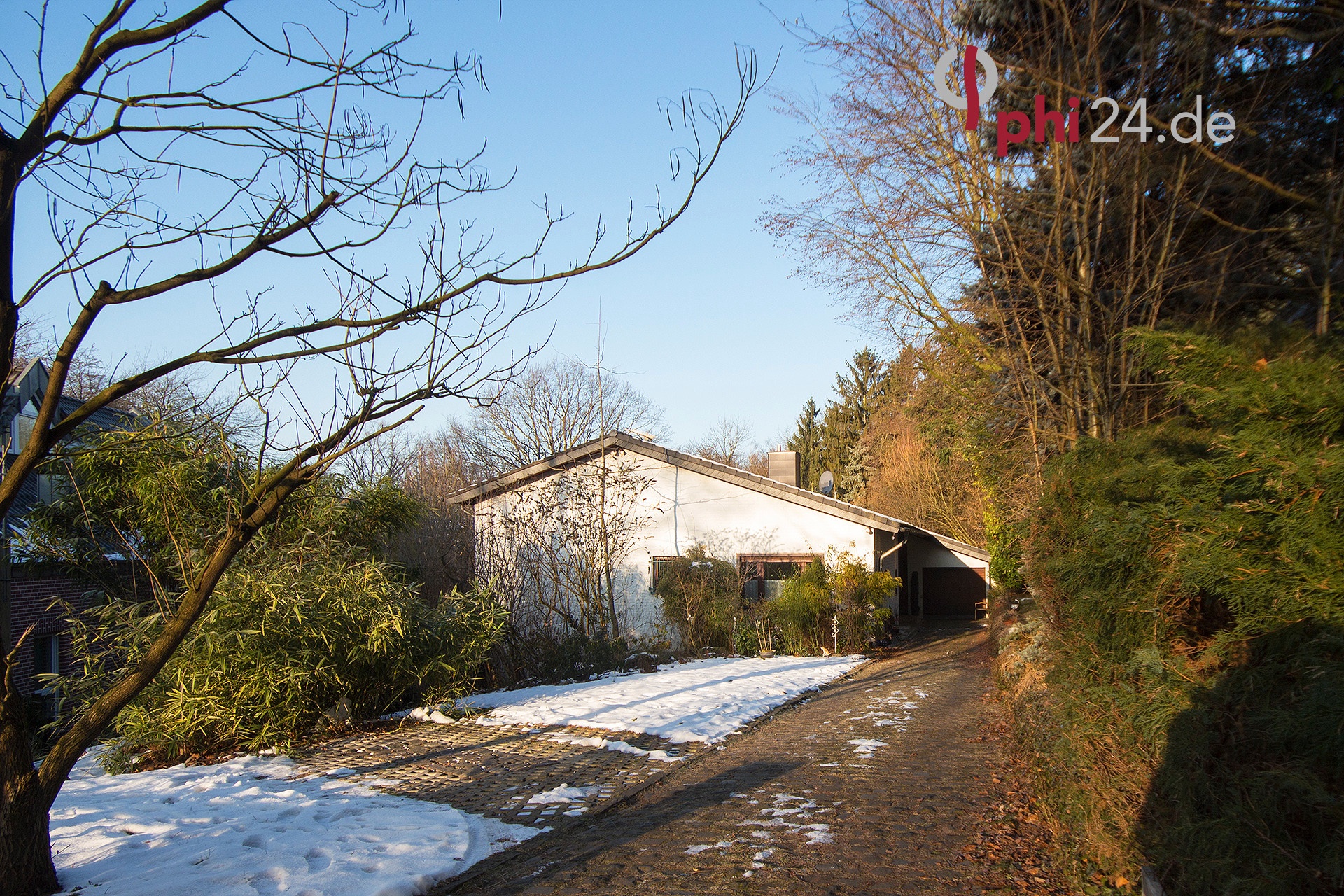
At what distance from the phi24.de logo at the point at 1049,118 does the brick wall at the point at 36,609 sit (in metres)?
15.0

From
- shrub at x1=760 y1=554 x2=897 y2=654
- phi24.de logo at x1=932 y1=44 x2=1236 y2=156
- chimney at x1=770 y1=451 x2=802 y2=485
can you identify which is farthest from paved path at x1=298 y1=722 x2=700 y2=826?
chimney at x1=770 y1=451 x2=802 y2=485

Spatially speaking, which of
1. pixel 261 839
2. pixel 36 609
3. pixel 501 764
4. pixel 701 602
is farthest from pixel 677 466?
pixel 261 839

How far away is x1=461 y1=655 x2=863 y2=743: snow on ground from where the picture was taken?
10000mm

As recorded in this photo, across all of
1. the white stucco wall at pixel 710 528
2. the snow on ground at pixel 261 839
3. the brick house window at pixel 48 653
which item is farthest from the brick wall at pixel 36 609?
the snow on ground at pixel 261 839

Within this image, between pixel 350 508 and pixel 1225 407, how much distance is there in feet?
40.4

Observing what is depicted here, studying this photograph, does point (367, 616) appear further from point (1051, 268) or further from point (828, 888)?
point (1051, 268)

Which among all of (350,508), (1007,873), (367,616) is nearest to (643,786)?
(1007,873)

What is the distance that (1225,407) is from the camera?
3604 millimetres

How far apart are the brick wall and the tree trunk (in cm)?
Answer: 1140

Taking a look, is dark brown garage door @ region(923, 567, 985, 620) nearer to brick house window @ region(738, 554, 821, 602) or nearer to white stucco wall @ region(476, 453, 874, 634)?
white stucco wall @ region(476, 453, 874, 634)

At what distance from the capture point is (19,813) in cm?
425

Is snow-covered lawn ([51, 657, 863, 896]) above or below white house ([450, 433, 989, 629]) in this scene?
below

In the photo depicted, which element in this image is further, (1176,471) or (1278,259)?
(1278,259)

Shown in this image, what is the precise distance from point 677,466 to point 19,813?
16.3m
